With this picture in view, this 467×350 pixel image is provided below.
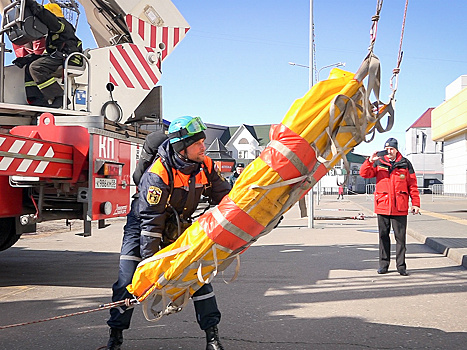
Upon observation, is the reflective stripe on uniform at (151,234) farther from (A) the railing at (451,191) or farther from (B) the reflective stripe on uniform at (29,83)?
(A) the railing at (451,191)

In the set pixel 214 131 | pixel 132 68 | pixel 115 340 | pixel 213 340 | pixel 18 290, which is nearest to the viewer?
pixel 213 340

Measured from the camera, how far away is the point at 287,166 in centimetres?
297

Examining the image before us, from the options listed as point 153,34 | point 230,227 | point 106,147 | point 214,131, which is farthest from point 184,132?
point 214,131

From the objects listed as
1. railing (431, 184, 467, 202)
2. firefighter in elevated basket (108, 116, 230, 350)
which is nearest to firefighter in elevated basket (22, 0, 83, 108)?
firefighter in elevated basket (108, 116, 230, 350)

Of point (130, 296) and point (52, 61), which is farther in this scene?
point (52, 61)

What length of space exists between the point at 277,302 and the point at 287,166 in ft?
9.67

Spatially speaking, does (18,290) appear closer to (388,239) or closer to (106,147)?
(106,147)

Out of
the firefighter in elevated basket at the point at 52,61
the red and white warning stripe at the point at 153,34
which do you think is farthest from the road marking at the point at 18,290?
the red and white warning stripe at the point at 153,34

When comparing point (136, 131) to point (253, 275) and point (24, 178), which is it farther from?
point (253, 275)

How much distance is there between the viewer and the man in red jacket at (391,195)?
7.38 m

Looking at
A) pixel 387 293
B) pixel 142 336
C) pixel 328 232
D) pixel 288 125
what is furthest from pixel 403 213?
pixel 328 232

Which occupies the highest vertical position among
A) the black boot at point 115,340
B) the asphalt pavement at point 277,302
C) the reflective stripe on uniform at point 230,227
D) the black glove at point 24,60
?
the black glove at point 24,60

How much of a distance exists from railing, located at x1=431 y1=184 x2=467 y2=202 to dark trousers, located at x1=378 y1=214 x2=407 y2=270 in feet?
Result: 102

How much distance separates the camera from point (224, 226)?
121 inches
